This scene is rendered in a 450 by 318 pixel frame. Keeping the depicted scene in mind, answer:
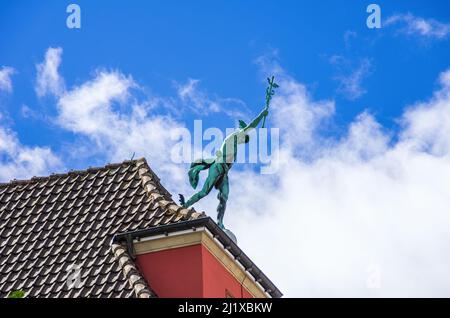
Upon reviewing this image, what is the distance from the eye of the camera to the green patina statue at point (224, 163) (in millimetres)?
38062

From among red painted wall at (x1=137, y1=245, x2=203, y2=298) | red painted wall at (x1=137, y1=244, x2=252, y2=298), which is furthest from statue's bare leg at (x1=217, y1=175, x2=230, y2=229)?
red painted wall at (x1=137, y1=245, x2=203, y2=298)

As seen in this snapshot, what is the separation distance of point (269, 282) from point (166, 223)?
3.12m

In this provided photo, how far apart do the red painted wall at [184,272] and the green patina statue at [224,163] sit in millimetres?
3271

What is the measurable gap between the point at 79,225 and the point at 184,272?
3.29 m

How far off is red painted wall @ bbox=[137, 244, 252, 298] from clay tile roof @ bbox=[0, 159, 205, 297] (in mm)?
457

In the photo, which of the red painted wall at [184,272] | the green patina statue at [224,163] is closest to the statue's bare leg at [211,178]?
the green patina statue at [224,163]

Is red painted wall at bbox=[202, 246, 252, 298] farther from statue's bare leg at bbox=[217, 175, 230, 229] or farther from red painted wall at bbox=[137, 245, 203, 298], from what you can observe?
statue's bare leg at bbox=[217, 175, 230, 229]

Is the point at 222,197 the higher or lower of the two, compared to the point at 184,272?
higher

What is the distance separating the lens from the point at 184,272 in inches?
1356

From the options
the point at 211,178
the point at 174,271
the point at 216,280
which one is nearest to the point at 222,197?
the point at 211,178

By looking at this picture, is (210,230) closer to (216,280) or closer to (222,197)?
(216,280)

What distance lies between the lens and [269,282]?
1446 inches

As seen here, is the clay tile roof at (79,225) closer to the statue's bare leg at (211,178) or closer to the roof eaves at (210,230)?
the roof eaves at (210,230)
